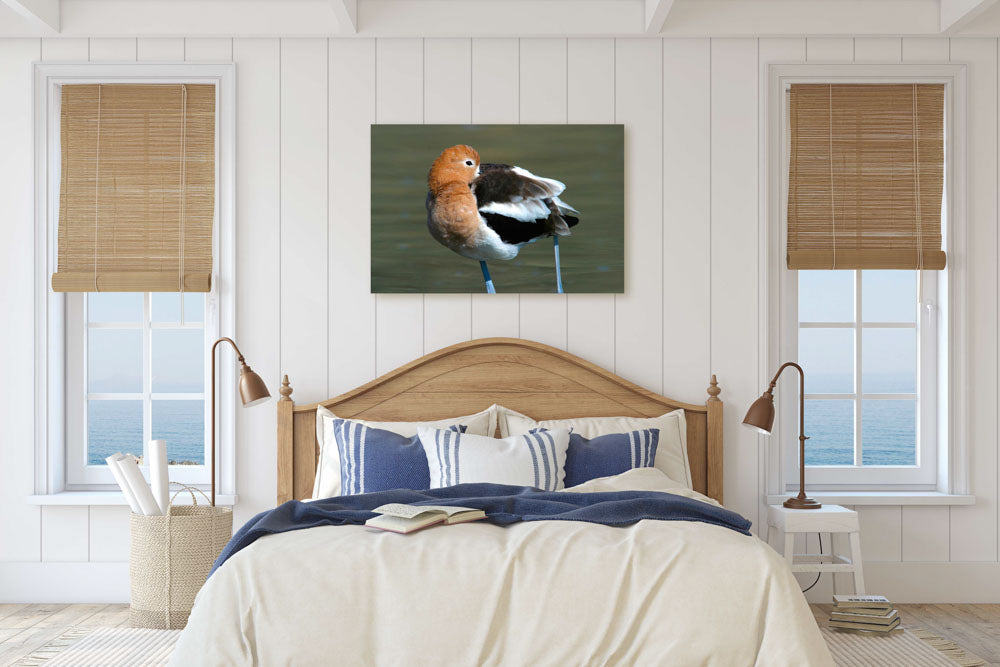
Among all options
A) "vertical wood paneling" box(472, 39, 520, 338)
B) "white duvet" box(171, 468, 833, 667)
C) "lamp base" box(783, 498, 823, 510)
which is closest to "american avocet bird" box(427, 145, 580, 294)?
"vertical wood paneling" box(472, 39, 520, 338)

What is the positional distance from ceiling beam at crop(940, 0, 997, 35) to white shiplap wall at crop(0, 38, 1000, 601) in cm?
16

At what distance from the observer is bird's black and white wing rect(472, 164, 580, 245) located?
148 inches

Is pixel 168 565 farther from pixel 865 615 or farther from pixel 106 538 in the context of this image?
pixel 865 615

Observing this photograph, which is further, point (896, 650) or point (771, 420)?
point (771, 420)

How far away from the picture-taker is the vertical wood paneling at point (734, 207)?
3756 millimetres

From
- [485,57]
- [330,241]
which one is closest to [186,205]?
[330,241]

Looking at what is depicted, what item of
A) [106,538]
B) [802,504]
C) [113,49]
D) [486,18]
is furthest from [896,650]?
[113,49]

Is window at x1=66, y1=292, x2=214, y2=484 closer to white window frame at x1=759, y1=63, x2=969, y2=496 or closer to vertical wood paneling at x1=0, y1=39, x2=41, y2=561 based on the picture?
vertical wood paneling at x1=0, y1=39, x2=41, y2=561

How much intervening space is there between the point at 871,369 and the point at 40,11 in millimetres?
4149

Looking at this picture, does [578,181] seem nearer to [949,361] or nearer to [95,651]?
[949,361]

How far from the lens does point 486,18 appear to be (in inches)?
147

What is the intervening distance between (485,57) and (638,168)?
0.88 meters

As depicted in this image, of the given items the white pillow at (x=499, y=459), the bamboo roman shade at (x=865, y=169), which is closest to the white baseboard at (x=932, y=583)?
the bamboo roman shade at (x=865, y=169)

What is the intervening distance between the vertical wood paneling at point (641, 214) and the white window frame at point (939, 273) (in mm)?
489
